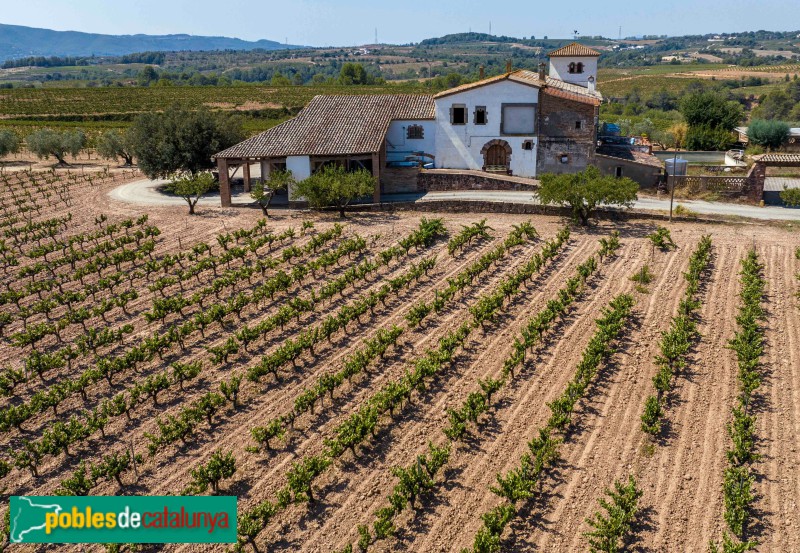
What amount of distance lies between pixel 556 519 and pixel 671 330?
10.4 m

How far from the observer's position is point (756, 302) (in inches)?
990

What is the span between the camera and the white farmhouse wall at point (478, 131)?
1686 inches

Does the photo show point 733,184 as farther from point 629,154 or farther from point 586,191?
point 586,191

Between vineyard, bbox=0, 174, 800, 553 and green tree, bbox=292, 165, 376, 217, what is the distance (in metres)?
3.38

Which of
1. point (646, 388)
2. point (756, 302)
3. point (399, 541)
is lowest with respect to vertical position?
point (399, 541)

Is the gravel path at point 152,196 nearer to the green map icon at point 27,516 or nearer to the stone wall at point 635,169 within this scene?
the stone wall at point 635,169

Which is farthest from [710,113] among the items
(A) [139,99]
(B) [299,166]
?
(A) [139,99]

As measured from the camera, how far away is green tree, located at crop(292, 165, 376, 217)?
36188 mm

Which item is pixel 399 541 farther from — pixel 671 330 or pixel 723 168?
pixel 723 168

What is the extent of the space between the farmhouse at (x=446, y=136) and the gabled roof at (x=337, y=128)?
2.4 inches

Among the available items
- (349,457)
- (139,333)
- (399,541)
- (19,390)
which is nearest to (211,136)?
(139,333)
